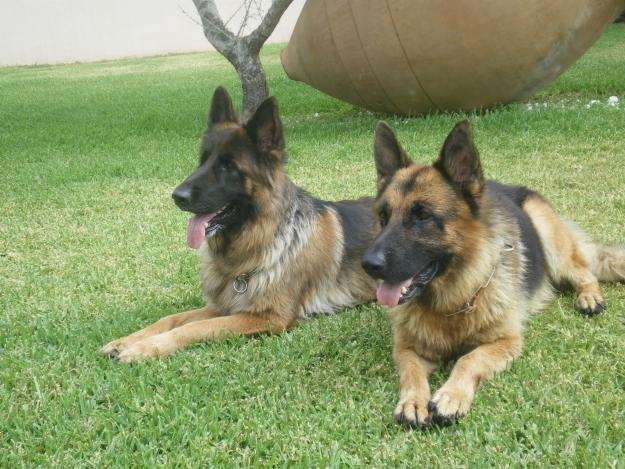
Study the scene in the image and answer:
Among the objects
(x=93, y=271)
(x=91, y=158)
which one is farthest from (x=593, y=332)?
(x=91, y=158)

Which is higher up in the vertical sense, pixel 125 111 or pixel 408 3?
pixel 408 3

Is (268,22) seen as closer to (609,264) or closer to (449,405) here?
(609,264)

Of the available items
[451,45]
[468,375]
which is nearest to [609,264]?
[468,375]

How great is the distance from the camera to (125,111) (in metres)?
14.2

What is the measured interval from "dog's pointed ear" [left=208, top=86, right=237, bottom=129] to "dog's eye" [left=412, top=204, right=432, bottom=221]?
1685 mm

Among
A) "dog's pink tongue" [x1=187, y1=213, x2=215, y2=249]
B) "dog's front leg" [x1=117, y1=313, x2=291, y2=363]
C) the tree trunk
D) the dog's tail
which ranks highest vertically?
"dog's pink tongue" [x1=187, y1=213, x2=215, y2=249]

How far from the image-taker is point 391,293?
3.27 m

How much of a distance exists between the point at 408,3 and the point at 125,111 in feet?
24.1

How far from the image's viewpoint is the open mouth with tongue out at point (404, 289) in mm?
3264

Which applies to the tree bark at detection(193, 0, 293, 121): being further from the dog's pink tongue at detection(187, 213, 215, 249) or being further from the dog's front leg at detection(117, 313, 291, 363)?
the dog's front leg at detection(117, 313, 291, 363)

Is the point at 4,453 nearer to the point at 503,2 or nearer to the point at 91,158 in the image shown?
the point at 91,158

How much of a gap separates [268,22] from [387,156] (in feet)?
25.5

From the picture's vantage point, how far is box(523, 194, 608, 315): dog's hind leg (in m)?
4.33

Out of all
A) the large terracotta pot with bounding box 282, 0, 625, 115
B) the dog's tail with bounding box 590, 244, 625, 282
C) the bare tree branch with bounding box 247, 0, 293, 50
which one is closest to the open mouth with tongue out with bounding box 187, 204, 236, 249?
the dog's tail with bounding box 590, 244, 625, 282
